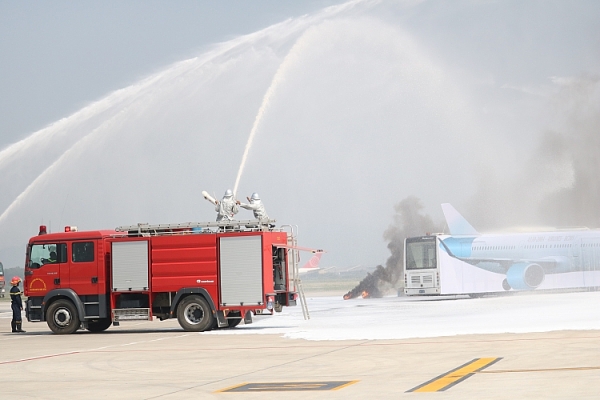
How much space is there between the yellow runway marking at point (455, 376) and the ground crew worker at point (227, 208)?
1627 centimetres

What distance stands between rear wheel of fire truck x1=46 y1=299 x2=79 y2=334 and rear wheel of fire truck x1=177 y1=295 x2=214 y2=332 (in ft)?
12.9

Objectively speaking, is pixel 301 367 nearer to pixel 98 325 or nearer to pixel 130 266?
pixel 130 266

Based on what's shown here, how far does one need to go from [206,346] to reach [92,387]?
826 cm

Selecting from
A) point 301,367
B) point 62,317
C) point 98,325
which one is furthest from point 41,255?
point 301,367

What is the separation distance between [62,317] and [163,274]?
4180 mm

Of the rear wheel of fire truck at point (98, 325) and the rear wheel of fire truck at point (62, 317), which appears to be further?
the rear wheel of fire truck at point (98, 325)

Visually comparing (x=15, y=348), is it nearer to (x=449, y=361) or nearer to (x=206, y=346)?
(x=206, y=346)

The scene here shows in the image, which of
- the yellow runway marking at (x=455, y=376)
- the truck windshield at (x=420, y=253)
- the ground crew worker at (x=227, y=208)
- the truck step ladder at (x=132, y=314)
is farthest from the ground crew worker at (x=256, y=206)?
the truck windshield at (x=420, y=253)

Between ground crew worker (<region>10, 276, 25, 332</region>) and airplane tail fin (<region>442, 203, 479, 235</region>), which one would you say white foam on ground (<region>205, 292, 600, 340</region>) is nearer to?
ground crew worker (<region>10, 276, 25, 332</region>)

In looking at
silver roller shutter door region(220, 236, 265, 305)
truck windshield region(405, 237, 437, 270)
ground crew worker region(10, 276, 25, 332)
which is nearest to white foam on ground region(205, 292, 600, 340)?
silver roller shutter door region(220, 236, 265, 305)

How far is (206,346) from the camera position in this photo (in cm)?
2383

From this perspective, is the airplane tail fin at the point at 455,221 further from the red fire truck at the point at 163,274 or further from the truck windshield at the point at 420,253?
the red fire truck at the point at 163,274

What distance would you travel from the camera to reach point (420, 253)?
5528 cm

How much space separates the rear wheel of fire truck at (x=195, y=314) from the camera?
29.8 m
